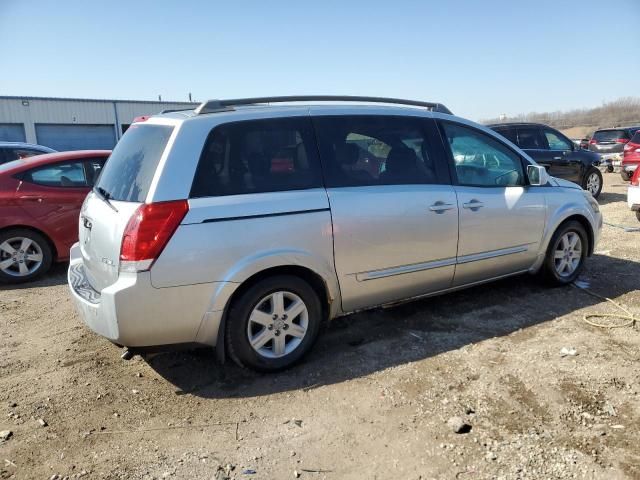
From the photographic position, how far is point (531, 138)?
11.7m

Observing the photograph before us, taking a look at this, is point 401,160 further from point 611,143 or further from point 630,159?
point 611,143

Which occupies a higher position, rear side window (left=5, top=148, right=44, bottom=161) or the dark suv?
rear side window (left=5, top=148, right=44, bottom=161)

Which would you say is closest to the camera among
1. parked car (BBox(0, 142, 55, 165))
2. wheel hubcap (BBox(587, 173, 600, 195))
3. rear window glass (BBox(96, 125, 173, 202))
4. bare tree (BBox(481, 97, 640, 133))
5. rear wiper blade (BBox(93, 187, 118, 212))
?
rear window glass (BBox(96, 125, 173, 202))

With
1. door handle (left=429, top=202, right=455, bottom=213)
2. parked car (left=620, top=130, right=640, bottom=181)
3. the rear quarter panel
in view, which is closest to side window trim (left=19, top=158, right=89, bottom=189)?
the rear quarter panel

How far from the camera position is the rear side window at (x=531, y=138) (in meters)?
11.6

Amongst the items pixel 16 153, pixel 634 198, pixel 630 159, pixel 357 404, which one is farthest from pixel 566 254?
pixel 630 159

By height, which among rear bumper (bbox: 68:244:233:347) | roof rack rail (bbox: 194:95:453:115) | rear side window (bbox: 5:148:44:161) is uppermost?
roof rack rail (bbox: 194:95:453:115)

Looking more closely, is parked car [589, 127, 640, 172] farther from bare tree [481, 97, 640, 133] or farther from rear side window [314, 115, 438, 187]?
bare tree [481, 97, 640, 133]

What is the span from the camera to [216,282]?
3.28 metres

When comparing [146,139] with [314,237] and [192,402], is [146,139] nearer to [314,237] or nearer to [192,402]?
[314,237]

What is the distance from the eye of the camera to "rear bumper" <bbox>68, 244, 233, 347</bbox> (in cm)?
313

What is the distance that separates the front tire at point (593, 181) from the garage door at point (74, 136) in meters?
32.0

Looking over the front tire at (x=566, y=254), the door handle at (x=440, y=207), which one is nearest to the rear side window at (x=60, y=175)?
the door handle at (x=440, y=207)

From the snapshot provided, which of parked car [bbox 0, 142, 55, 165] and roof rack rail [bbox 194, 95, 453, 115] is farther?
parked car [bbox 0, 142, 55, 165]
